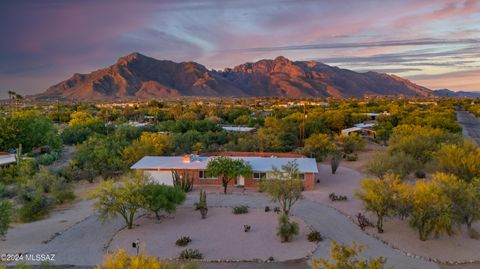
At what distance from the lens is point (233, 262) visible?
1622 centimetres

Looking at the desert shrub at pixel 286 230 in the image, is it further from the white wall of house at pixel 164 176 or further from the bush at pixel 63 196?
the bush at pixel 63 196

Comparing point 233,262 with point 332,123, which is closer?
point 233,262

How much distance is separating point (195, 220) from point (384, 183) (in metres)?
9.68

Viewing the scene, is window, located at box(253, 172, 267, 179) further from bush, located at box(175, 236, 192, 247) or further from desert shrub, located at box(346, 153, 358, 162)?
desert shrub, located at box(346, 153, 358, 162)

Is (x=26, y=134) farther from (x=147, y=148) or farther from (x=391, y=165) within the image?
(x=391, y=165)

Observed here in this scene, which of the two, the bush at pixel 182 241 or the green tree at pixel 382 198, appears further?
the green tree at pixel 382 198

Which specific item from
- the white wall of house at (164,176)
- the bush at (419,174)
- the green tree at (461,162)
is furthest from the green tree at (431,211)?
the white wall of house at (164,176)

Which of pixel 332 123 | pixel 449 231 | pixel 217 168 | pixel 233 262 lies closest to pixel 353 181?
pixel 217 168

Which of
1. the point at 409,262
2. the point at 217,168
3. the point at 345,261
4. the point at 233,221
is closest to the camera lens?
the point at 345,261

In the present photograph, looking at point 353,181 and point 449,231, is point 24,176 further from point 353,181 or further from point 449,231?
point 449,231

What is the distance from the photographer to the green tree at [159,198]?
20484 mm

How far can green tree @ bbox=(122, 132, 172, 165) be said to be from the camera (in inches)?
1345

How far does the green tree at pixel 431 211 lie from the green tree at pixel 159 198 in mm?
11671

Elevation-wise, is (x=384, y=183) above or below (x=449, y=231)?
above
